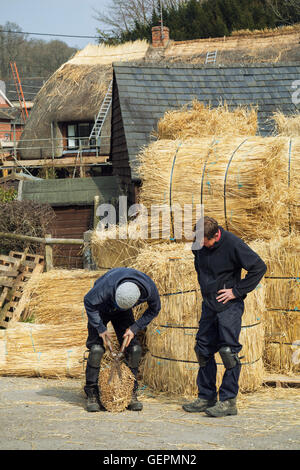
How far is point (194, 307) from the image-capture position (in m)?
6.30

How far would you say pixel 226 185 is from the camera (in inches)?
272

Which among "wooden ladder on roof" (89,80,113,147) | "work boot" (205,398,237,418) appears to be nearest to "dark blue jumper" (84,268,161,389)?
"work boot" (205,398,237,418)

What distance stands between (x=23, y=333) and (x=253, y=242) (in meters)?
3.10

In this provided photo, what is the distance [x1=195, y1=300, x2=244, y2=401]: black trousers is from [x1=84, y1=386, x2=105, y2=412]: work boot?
0.93 meters

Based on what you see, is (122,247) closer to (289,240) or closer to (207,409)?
(289,240)

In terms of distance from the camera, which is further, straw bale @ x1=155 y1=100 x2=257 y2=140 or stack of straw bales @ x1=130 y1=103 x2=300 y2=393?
straw bale @ x1=155 y1=100 x2=257 y2=140

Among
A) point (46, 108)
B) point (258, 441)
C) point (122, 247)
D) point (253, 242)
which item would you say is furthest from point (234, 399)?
point (46, 108)

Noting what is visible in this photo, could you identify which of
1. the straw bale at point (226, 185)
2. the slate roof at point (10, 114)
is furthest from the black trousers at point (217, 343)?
the slate roof at point (10, 114)

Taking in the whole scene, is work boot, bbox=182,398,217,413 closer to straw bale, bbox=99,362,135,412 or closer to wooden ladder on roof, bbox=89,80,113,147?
straw bale, bbox=99,362,135,412

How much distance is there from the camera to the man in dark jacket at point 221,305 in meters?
5.46

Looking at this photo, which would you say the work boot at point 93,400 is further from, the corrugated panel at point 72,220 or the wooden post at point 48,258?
the corrugated panel at point 72,220

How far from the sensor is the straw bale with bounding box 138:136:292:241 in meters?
6.86

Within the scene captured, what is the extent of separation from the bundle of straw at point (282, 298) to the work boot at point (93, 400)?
2.18 m

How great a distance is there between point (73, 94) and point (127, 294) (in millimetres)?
24876
